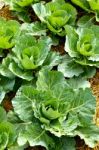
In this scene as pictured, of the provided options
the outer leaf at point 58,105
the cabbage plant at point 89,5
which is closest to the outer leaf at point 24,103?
the outer leaf at point 58,105

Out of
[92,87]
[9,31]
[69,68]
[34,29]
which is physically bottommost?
[92,87]

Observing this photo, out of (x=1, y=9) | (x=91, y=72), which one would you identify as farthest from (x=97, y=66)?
(x=1, y=9)

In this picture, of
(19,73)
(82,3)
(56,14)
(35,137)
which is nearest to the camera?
(35,137)

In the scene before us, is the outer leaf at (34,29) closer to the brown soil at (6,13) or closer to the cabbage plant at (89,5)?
the brown soil at (6,13)

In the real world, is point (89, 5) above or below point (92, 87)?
above

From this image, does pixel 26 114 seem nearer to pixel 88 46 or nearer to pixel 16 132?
pixel 16 132

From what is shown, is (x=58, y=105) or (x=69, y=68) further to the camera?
(x=69, y=68)

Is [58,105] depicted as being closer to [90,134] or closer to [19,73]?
[90,134]

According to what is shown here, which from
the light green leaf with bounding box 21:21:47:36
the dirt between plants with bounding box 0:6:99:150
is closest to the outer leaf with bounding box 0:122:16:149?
the dirt between plants with bounding box 0:6:99:150

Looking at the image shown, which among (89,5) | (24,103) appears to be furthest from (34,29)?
(24,103)

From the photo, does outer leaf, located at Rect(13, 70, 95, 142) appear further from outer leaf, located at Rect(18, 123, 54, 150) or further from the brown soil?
the brown soil

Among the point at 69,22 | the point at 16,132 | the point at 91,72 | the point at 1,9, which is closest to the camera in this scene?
the point at 16,132
